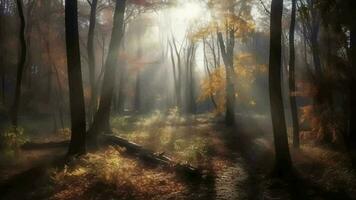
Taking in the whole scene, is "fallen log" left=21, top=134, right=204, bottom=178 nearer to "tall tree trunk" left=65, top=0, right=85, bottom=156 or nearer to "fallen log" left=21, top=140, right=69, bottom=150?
"fallen log" left=21, top=140, right=69, bottom=150

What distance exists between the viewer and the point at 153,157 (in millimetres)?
15133

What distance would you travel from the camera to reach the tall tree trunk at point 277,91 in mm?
11992

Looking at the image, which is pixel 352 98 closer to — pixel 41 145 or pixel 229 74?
pixel 229 74

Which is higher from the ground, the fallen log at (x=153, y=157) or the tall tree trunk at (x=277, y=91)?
the tall tree trunk at (x=277, y=91)

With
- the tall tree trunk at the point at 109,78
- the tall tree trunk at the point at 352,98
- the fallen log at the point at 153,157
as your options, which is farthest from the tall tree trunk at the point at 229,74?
the tall tree trunk at the point at 352,98

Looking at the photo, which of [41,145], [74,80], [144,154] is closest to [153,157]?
[144,154]

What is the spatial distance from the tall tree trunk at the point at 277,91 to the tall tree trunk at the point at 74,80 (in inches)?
263

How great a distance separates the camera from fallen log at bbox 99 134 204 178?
41.2 ft

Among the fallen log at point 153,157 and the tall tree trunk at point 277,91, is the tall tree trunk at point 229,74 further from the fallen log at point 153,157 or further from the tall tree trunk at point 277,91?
the tall tree trunk at point 277,91

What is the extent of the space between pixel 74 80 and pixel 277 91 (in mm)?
7037

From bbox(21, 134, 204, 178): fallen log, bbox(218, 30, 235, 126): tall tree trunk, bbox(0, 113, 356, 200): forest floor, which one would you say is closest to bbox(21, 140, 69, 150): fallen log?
bbox(21, 134, 204, 178): fallen log

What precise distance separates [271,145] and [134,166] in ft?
26.5

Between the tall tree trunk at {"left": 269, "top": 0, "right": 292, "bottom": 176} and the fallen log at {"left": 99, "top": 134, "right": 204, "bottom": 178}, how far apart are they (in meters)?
2.56

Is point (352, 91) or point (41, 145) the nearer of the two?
point (352, 91)
